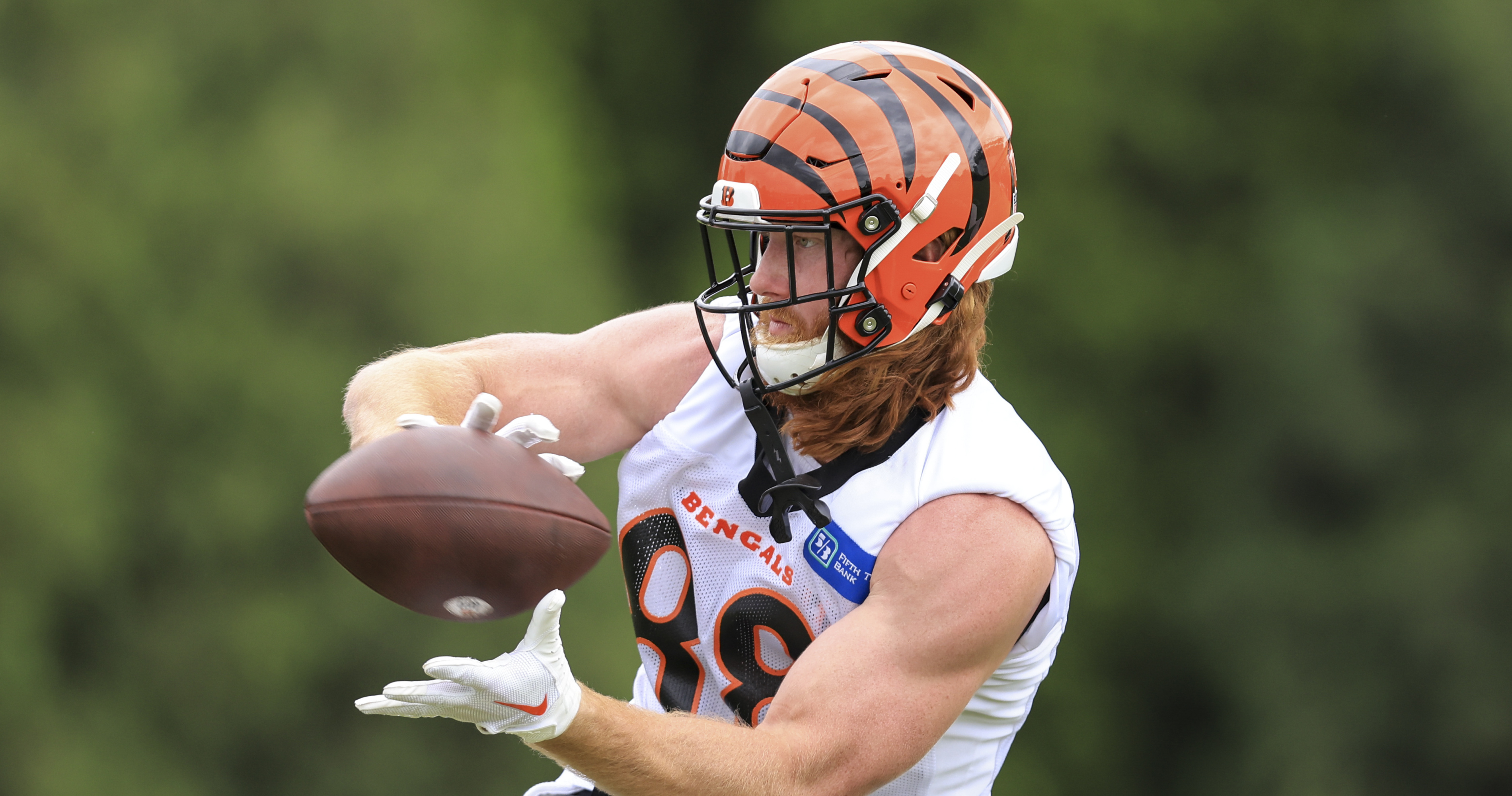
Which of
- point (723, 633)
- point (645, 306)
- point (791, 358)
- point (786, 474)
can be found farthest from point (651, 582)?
point (645, 306)

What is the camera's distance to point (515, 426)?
6.22 ft

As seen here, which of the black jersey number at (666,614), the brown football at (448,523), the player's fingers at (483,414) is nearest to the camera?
the brown football at (448,523)

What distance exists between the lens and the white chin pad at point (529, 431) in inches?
73.0


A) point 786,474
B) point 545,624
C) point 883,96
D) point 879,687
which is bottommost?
point 879,687

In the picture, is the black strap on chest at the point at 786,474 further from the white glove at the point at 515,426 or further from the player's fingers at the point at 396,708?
the player's fingers at the point at 396,708

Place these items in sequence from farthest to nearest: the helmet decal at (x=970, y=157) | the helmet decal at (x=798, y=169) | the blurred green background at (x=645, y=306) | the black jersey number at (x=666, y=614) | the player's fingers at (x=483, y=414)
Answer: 1. the blurred green background at (x=645, y=306)
2. the black jersey number at (x=666, y=614)
3. the helmet decal at (x=970, y=157)
4. the helmet decal at (x=798, y=169)
5. the player's fingers at (x=483, y=414)

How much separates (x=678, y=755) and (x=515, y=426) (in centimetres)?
51

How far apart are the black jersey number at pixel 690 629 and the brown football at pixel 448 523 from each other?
0.51m

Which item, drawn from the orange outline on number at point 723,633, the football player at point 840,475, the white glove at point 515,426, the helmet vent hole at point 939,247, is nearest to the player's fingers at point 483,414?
the white glove at point 515,426

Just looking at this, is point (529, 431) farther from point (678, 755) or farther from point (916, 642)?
point (916, 642)

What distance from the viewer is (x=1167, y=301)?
3.86 meters

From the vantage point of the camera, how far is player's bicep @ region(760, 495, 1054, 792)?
190 cm

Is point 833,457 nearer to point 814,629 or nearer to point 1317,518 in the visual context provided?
point 814,629

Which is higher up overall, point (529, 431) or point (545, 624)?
point (529, 431)
